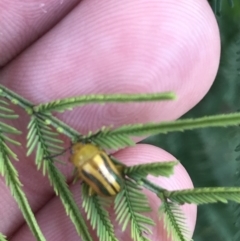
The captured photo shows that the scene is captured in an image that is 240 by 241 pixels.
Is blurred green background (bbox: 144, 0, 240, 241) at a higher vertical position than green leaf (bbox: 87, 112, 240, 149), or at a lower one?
lower

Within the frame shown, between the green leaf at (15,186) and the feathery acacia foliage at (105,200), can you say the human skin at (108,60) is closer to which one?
the feathery acacia foliage at (105,200)

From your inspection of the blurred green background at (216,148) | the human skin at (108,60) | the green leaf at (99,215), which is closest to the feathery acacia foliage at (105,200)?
the green leaf at (99,215)

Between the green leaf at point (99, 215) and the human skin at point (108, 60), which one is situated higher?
the human skin at point (108, 60)

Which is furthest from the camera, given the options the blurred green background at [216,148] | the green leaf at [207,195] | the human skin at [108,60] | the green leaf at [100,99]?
the blurred green background at [216,148]

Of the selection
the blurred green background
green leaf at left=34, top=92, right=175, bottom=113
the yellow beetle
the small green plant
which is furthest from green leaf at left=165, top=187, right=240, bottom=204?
the blurred green background

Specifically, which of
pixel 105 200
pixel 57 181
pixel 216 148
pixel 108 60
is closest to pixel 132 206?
pixel 105 200

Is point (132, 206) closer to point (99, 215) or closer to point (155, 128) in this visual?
point (99, 215)

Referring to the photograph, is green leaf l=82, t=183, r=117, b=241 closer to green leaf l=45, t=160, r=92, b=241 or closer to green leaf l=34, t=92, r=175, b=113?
green leaf l=45, t=160, r=92, b=241
